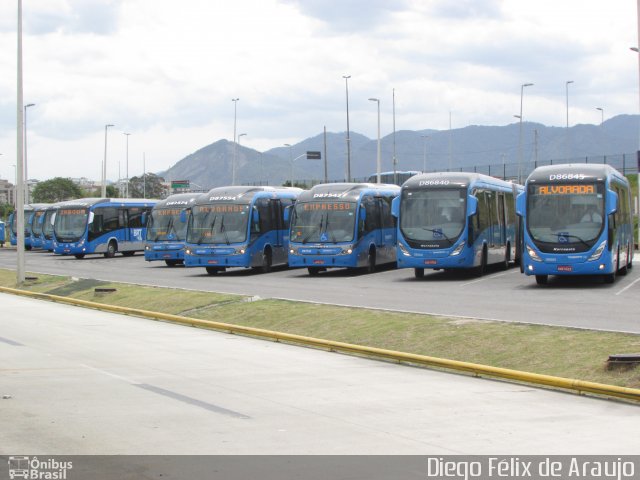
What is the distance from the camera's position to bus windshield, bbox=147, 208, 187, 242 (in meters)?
46.4

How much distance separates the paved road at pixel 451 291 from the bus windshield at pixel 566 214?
4.53ft

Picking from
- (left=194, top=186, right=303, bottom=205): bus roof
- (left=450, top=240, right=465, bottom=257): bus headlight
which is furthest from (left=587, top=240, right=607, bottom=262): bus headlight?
(left=194, top=186, right=303, bottom=205): bus roof

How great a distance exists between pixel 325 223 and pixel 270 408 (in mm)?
24210

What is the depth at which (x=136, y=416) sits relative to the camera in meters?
10.6

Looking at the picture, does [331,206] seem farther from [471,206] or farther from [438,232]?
[471,206]

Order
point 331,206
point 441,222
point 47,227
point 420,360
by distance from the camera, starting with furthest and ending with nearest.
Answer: point 47,227 < point 331,206 < point 441,222 < point 420,360

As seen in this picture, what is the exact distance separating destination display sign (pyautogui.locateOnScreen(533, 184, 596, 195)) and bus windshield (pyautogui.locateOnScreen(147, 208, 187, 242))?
71.0 ft

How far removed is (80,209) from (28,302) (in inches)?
1069

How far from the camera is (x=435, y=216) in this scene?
31.6m

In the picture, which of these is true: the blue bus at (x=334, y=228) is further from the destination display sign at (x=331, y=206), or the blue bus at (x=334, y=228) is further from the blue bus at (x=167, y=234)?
the blue bus at (x=167, y=234)

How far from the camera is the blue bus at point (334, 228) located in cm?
3497

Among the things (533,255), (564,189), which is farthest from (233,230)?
(564,189)

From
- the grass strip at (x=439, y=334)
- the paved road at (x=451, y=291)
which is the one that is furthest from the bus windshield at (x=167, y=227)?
the grass strip at (x=439, y=334)

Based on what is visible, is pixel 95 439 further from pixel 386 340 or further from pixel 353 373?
pixel 386 340
